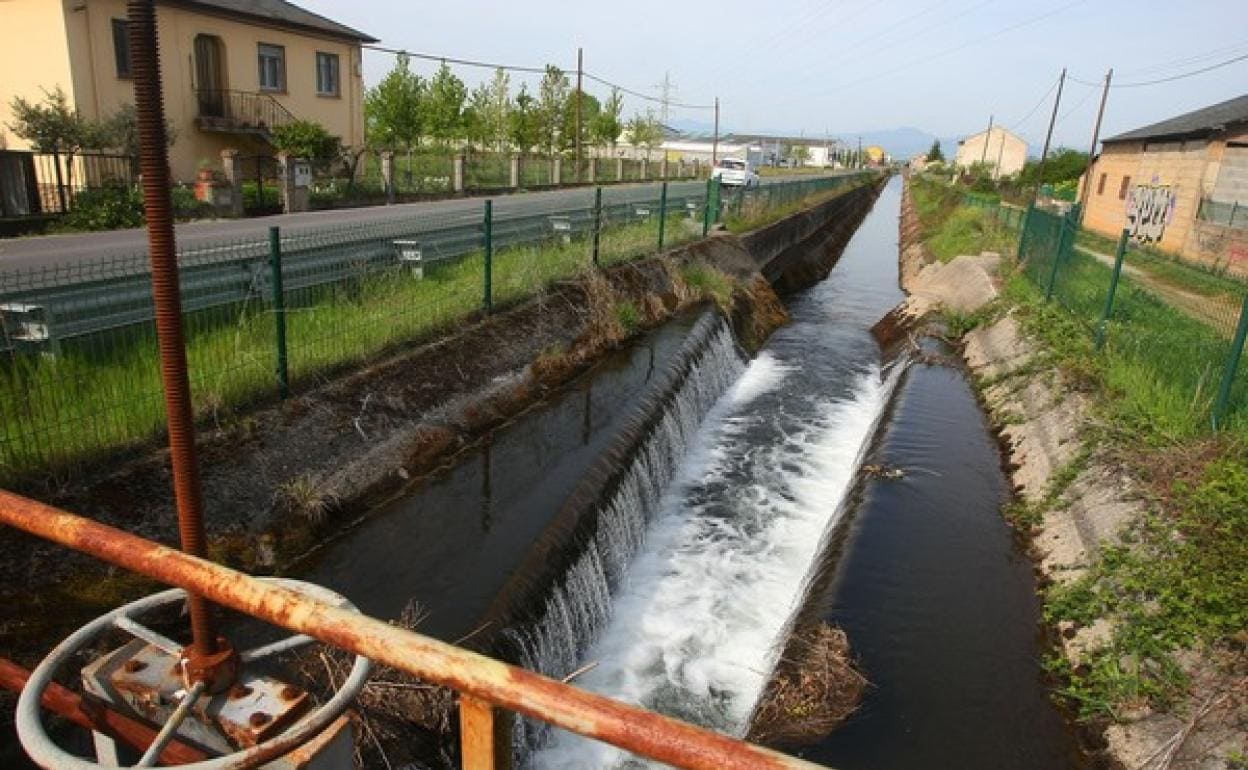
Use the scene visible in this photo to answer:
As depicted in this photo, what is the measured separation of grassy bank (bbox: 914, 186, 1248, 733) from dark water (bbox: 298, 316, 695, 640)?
4.06 metres

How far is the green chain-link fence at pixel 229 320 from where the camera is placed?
17.1ft

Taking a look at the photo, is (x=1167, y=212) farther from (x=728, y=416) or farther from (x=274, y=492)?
(x=274, y=492)

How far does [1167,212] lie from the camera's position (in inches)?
1011

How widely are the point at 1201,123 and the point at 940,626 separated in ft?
88.6

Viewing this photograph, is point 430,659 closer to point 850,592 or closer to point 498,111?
point 850,592

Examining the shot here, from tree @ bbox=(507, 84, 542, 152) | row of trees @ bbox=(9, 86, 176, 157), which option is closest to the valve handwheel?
row of trees @ bbox=(9, 86, 176, 157)

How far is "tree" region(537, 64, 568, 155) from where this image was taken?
45969 mm

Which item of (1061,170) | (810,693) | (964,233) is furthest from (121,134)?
(1061,170)

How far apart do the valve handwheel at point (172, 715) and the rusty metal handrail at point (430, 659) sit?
9.3 inches

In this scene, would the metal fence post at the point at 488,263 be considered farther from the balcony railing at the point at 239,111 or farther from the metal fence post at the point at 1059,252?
the balcony railing at the point at 239,111

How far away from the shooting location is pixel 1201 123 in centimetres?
2530

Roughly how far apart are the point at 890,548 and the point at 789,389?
6.77 metres

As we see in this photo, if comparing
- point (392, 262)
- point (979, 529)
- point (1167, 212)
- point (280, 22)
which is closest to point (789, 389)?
point (979, 529)

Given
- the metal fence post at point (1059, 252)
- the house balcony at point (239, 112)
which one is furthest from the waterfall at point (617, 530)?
the house balcony at point (239, 112)
